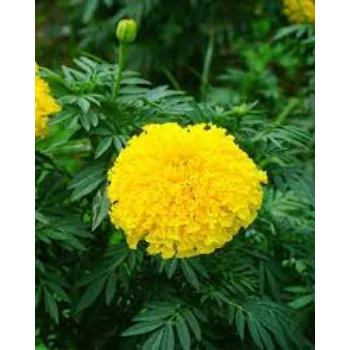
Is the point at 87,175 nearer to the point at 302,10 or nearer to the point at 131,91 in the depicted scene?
the point at 131,91

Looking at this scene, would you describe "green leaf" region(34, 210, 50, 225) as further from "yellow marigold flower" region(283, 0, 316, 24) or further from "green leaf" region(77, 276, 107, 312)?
"yellow marigold flower" region(283, 0, 316, 24)

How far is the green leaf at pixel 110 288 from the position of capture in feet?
5.45

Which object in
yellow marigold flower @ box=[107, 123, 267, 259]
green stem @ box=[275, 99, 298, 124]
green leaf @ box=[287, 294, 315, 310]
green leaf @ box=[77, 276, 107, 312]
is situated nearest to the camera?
yellow marigold flower @ box=[107, 123, 267, 259]

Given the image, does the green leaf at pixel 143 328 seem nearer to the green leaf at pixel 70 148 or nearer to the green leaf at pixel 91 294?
the green leaf at pixel 91 294

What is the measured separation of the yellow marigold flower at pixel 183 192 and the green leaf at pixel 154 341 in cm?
14

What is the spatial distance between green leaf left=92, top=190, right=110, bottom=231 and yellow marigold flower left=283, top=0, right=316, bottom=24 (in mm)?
1040

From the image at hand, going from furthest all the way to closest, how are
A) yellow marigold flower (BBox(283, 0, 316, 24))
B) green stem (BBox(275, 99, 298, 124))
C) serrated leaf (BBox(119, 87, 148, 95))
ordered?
1. green stem (BBox(275, 99, 298, 124))
2. yellow marigold flower (BBox(283, 0, 316, 24))
3. serrated leaf (BBox(119, 87, 148, 95))

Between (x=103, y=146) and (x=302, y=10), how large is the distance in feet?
3.38

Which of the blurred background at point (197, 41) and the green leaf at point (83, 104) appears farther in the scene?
the blurred background at point (197, 41)

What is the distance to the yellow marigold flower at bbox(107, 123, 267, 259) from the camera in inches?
58.8

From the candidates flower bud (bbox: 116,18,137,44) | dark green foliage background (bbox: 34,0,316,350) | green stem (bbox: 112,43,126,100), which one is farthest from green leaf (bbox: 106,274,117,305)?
flower bud (bbox: 116,18,137,44)

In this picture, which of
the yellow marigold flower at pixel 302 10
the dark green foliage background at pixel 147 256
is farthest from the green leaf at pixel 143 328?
the yellow marigold flower at pixel 302 10
